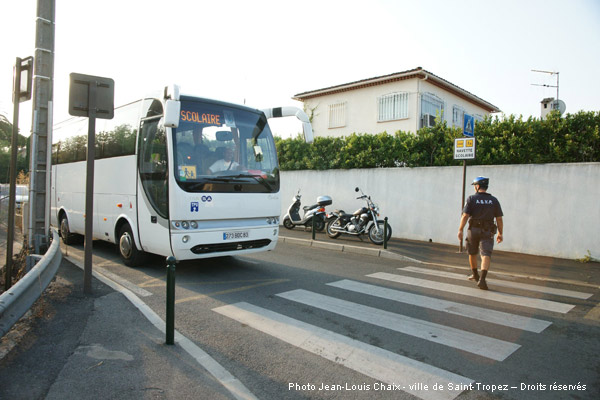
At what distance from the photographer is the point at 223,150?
717 centimetres

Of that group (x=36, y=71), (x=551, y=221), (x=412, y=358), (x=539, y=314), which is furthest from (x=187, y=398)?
(x=551, y=221)

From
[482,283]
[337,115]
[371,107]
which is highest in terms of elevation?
[371,107]

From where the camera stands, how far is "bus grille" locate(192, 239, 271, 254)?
270 inches

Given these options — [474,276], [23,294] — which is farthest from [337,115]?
[23,294]

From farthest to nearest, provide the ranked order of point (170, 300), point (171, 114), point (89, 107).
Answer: point (171, 114) → point (89, 107) → point (170, 300)

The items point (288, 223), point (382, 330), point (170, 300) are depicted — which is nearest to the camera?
point (170, 300)

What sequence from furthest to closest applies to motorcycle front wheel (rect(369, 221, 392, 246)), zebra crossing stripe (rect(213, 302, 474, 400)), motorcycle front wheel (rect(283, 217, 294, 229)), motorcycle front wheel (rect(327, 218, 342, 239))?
motorcycle front wheel (rect(283, 217, 294, 229)), motorcycle front wheel (rect(327, 218, 342, 239)), motorcycle front wheel (rect(369, 221, 392, 246)), zebra crossing stripe (rect(213, 302, 474, 400))

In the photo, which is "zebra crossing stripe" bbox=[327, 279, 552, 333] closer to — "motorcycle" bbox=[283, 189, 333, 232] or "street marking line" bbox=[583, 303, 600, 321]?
"street marking line" bbox=[583, 303, 600, 321]

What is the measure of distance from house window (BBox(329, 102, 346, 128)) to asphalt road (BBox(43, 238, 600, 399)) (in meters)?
15.4

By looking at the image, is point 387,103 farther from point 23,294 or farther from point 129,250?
point 23,294

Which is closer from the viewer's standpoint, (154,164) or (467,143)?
(154,164)

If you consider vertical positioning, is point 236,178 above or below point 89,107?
below

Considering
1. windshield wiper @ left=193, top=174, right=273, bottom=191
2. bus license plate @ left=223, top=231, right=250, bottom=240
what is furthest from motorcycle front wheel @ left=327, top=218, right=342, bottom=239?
bus license plate @ left=223, top=231, right=250, bottom=240

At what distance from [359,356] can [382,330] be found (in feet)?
2.66
